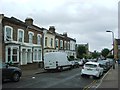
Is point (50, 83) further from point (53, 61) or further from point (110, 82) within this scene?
point (53, 61)

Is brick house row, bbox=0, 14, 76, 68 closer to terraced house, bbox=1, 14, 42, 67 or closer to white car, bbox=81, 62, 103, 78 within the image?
terraced house, bbox=1, 14, 42, 67

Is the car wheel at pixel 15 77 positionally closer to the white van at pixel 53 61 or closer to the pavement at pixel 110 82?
the pavement at pixel 110 82

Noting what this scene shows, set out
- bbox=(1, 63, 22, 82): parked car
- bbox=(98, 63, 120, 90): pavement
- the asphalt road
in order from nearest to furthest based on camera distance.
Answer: bbox=(98, 63, 120, 90): pavement < the asphalt road < bbox=(1, 63, 22, 82): parked car

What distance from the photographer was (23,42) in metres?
37.0

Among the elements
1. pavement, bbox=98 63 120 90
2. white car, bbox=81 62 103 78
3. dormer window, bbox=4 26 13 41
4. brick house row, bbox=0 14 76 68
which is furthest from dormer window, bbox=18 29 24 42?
pavement, bbox=98 63 120 90

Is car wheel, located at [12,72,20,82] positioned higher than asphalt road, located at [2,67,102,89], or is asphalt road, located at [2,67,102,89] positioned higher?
car wheel, located at [12,72,20,82]

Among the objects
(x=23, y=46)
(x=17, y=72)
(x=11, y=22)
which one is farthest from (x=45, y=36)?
(x=17, y=72)

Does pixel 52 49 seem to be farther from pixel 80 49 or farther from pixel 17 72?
pixel 80 49

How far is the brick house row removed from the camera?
1268 inches

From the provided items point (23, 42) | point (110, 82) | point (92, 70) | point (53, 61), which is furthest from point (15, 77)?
point (23, 42)

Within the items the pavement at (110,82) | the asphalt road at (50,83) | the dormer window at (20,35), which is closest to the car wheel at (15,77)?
the asphalt road at (50,83)

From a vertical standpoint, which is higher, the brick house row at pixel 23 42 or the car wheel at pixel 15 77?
the brick house row at pixel 23 42

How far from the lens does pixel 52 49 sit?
48375mm

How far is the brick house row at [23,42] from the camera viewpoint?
32216 mm
